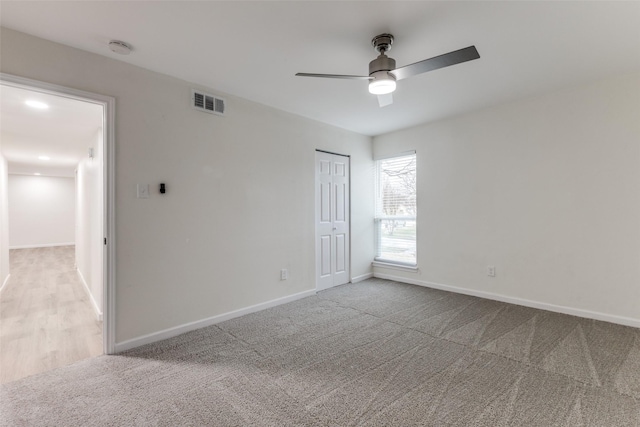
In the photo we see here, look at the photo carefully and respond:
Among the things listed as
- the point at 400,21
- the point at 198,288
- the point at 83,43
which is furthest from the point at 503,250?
the point at 83,43

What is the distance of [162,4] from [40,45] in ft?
3.85

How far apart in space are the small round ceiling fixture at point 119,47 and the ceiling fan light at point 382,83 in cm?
199

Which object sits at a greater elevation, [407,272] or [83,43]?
[83,43]

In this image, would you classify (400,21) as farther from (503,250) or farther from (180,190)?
(503,250)

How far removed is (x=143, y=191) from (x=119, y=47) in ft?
3.90

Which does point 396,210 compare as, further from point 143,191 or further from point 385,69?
point 143,191

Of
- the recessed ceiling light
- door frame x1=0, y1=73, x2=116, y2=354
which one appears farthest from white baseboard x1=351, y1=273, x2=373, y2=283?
the recessed ceiling light

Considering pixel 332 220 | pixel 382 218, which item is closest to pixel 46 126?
pixel 332 220

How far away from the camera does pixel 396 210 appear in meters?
4.97

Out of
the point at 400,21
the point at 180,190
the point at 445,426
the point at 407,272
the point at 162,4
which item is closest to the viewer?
the point at 445,426

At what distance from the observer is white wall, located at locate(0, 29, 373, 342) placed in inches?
101

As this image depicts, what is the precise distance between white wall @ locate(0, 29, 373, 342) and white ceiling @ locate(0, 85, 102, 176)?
1.74 feet

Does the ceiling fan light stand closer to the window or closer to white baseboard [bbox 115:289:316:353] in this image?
the window

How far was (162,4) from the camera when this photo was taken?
1.88 meters
